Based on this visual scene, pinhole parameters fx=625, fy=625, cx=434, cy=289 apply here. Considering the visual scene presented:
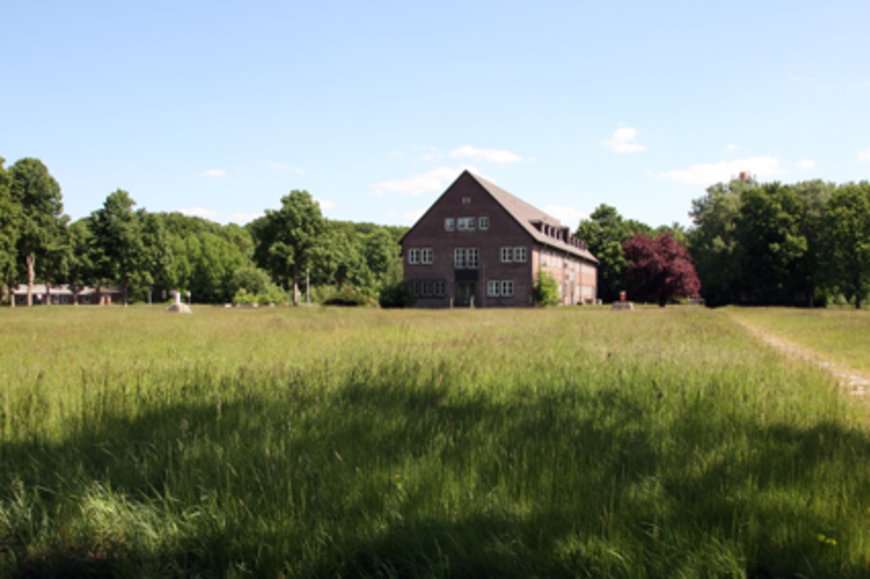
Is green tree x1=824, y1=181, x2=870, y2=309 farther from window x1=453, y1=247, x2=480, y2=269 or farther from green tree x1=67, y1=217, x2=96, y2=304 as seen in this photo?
green tree x1=67, y1=217, x2=96, y2=304

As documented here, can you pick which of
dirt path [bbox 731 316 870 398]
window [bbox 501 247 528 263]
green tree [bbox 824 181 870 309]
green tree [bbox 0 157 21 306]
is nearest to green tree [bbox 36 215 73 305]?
green tree [bbox 0 157 21 306]

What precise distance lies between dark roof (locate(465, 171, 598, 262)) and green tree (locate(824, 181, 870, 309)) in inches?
1028

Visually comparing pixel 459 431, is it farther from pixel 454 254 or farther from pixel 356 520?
pixel 454 254

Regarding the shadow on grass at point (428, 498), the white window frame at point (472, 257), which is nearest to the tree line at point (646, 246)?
the white window frame at point (472, 257)

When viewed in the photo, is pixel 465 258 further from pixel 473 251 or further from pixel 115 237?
pixel 115 237

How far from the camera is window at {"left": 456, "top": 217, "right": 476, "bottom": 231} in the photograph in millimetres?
61031

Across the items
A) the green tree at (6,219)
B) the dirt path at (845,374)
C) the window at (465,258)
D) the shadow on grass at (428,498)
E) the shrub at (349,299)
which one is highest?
the green tree at (6,219)

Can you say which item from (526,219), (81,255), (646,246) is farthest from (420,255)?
(81,255)

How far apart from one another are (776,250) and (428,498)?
74.3 metres

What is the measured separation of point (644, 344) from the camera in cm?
1268

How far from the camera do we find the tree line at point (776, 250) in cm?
6481

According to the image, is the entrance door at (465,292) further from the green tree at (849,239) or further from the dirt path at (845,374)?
the dirt path at (845,374)

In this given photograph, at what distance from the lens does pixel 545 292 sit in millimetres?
58531

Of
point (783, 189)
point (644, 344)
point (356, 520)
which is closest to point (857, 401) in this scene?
point (644, 344)
